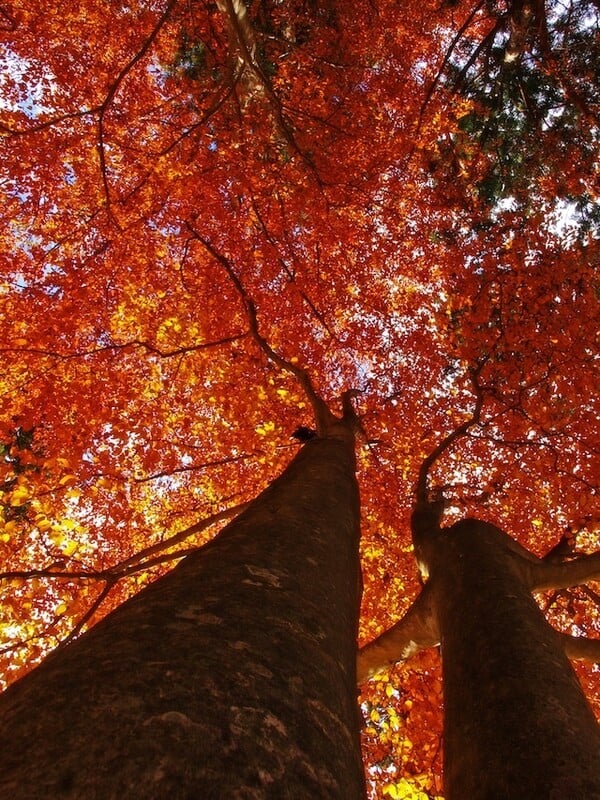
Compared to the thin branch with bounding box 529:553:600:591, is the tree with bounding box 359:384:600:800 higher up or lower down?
lower down

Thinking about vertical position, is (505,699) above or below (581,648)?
below

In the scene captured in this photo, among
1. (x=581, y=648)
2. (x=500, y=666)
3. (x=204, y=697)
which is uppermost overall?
(x=581, y=648)

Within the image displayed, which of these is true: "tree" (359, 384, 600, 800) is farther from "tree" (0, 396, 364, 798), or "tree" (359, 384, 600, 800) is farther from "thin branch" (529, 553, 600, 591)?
"tree" (0, 396, 364, 798)

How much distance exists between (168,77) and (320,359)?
11146 mm

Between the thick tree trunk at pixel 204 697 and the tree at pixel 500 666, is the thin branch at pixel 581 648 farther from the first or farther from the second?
the thick tree trunk at pixel 204 697

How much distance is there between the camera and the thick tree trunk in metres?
1.18

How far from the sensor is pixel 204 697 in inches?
57.9

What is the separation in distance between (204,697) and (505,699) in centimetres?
195

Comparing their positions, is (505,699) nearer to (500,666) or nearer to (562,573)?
(500,666)

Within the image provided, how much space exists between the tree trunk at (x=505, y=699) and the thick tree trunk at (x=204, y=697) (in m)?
0.82

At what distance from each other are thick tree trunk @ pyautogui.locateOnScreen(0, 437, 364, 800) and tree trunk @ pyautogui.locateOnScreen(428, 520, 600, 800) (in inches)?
32.5

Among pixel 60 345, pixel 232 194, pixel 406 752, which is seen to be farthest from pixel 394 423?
pixel 60 345

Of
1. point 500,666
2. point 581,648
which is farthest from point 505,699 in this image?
point 581,648

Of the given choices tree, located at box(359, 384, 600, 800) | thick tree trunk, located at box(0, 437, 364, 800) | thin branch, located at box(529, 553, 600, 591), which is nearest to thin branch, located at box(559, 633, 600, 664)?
tree, located at box(359, 384, 600, 800)
